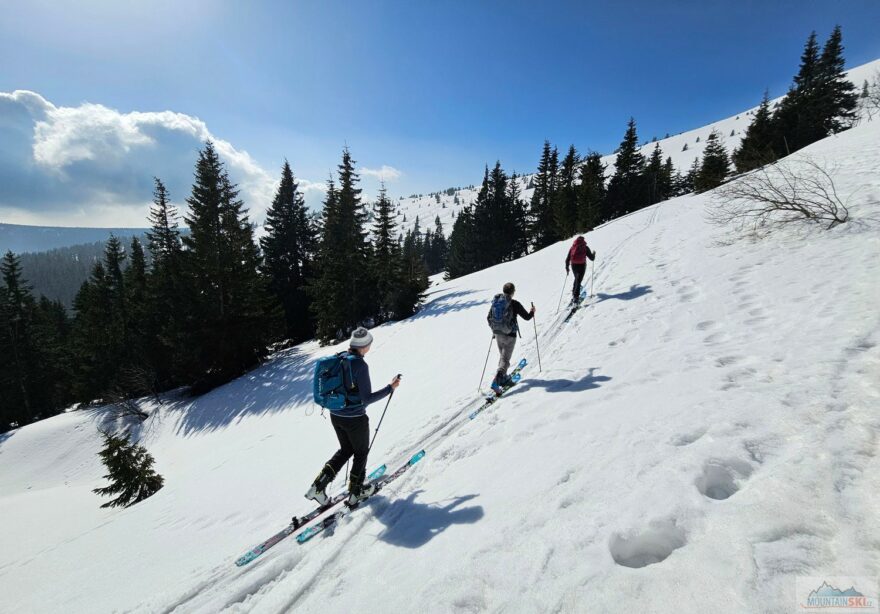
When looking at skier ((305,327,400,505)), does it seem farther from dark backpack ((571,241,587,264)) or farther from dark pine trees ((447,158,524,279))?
dark pine trees ((447,158,524,279))

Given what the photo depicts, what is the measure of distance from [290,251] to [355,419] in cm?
3483

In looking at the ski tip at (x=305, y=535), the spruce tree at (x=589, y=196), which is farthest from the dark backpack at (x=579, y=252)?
the spruce tree at (x=589, y=196)

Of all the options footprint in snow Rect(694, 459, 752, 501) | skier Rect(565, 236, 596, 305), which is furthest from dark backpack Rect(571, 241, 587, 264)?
footprint in snow Rect(694, 459, 752, 501)

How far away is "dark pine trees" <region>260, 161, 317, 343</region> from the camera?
35.2 metres

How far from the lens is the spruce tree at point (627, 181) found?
47438mm

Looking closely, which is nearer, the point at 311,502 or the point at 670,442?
the point at 670,442

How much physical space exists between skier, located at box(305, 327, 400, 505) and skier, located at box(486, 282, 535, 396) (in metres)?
3.10

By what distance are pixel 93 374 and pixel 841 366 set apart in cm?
4528

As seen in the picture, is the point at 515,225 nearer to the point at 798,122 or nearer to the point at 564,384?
the point at 798,122

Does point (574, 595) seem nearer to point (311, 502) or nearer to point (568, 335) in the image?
point (311, 502)

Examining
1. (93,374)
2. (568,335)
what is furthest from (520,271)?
(93,374)

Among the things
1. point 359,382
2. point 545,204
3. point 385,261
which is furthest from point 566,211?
point 359,382

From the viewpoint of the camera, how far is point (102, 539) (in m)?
7.94

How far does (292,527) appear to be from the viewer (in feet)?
16.6
